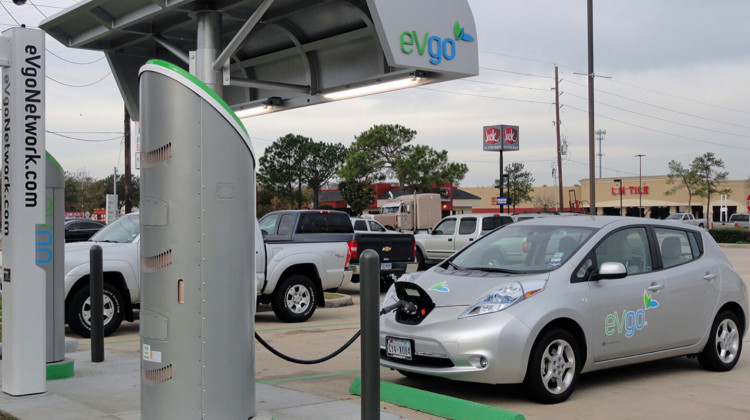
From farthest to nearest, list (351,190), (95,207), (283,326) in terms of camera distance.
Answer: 1. (95,207)
2. (351,190)
3. (283,326)

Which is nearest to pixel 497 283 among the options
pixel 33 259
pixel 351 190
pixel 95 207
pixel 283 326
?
pixel 33 259

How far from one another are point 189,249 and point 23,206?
248cm

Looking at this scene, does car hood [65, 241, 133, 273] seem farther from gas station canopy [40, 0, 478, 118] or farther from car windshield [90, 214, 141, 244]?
gas station canopy [40, 0, 478, 118]

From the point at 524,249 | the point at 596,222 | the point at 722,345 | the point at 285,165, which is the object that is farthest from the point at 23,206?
the point at 285,165

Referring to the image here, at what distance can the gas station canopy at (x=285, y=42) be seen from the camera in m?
6.37

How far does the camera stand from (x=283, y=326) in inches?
497

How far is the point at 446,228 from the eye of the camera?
75.5 ft

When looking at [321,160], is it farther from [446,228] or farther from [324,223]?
[324,223]

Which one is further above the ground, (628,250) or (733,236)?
(628,250)

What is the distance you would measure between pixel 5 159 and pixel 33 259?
925 mm

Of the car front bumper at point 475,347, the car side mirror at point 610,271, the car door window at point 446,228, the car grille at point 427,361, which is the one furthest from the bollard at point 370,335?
the car door window at point 446,228

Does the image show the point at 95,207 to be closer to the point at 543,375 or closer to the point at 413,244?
the point at 413,244

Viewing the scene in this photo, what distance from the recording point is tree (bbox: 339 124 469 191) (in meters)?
66.8

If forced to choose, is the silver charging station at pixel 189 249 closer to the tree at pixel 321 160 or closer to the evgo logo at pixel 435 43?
the evgo logo at pixel 435 43
